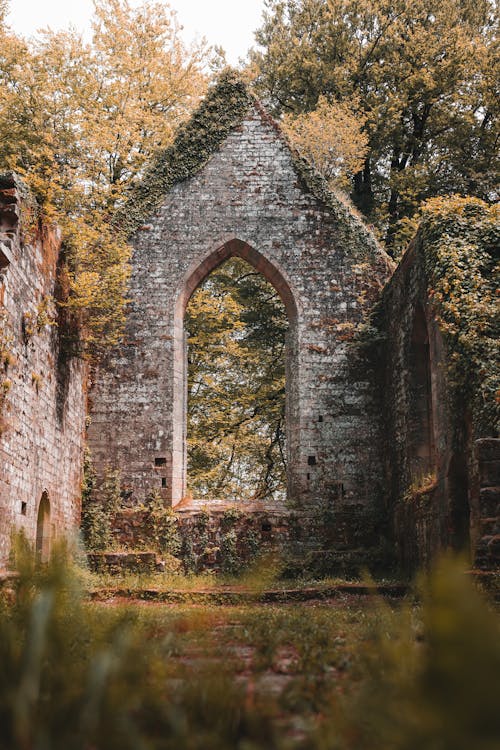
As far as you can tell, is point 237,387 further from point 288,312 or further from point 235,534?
point 235,534

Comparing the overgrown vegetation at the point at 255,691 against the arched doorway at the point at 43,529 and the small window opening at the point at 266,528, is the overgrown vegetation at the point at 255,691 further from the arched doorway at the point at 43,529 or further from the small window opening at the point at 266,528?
the small window opening at the point at 266,528

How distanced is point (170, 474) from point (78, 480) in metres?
1.35

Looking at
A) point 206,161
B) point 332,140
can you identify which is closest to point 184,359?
point 206,161

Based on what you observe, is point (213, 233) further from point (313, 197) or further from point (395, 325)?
point (395, 325)

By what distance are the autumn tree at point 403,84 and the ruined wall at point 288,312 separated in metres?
6.50

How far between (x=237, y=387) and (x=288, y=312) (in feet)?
22.2

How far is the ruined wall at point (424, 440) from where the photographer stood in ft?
25.4

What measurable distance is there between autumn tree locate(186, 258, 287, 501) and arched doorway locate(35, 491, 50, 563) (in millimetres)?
8215

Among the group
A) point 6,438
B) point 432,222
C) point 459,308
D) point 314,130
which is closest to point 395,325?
point 432,222

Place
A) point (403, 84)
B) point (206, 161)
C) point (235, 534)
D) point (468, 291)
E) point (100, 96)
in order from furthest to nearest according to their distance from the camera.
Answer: point (403, 84) < point (100, 96) < point (206, 161) < point (235, 534) < point (468, 291)

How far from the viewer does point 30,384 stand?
334 inches

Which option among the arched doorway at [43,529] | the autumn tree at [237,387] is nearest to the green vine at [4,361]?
the arched doorway at [43,529]

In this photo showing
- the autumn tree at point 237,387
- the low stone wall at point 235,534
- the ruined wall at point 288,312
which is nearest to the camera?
the low stone wall at point 235,534

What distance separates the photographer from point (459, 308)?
335 inches
